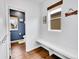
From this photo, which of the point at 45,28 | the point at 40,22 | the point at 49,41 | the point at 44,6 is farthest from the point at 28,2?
the point at 49,41

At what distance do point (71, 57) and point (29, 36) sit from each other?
7.01ft

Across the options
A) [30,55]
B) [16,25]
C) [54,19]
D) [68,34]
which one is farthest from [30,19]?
[16,25]

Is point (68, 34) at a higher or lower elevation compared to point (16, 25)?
lower

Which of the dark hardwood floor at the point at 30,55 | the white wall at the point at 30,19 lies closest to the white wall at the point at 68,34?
the dark hardwood floor at the point at 30,55

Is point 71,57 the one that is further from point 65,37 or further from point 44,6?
point 44,6

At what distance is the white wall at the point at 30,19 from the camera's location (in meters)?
3.25

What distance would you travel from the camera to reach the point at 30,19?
348cm

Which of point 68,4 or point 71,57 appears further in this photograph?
point 68,4

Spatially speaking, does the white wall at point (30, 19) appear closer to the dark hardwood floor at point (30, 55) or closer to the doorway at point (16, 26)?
the dark hardwood floor at point (30, 55)

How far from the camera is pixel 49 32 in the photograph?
3.15 metres

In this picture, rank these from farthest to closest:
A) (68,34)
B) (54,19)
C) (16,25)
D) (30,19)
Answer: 1. (16,25)
2. (30,19)
3. (54,19)
4. (68,34)

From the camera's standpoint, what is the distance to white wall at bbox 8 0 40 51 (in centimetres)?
325

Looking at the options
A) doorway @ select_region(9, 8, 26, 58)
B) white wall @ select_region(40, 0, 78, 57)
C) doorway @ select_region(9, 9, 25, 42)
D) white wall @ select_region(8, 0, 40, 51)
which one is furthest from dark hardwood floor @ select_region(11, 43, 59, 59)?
doorway @ select_region(9, 9, 25, 42)

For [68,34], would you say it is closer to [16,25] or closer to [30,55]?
[30,55]
